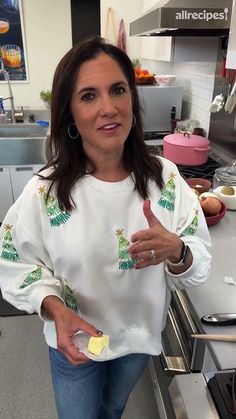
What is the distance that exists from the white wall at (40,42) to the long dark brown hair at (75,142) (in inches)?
117

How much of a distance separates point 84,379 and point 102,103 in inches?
27.9

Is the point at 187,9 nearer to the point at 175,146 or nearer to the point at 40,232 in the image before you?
the point at 175,146

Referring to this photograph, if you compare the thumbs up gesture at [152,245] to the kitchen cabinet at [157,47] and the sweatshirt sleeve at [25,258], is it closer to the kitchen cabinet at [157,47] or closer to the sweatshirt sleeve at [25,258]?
the sweatshirt sleeve at [25,258]

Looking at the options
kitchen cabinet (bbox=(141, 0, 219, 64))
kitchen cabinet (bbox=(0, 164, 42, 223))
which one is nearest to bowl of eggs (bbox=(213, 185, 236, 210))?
kitchen cabinet (bbox=(141, 0, 219, 64))

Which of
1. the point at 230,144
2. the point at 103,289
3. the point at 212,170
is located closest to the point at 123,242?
the point at 103,289

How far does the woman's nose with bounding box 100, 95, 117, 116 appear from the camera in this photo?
0.74 metres

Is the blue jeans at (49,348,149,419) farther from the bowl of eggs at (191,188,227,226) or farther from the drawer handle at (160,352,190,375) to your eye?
the bowl of eggs at (191,188,227,226)

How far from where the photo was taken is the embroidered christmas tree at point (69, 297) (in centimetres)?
83

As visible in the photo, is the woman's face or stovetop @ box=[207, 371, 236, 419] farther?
the woman's face

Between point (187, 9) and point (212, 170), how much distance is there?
81 cm

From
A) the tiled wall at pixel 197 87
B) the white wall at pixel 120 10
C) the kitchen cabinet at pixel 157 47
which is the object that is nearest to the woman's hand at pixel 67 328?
the tiled wall at pixel 197 87

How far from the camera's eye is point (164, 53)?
2.31 meters

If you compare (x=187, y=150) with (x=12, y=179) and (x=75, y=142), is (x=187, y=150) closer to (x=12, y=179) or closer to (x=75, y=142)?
(x=75, y=142)

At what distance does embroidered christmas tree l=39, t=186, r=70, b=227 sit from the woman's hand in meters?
0.17
